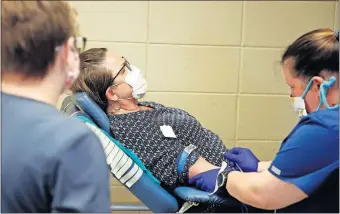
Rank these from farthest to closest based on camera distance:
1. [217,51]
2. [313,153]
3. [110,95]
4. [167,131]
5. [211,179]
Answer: [217,51]
[110,95]
[167,131]
[211,179]
[313,153]

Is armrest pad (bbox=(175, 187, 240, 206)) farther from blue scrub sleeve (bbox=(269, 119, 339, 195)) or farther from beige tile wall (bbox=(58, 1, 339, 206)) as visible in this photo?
beige tile wall (bbox=(58, 1, 339, 206))

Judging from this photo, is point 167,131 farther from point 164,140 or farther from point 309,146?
point 309,146

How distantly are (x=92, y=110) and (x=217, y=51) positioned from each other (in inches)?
41.4

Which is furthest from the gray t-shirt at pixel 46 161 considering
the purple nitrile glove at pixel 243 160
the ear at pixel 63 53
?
the purple nitrile glove at pixel 243 160

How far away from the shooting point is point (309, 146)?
1.27 meters

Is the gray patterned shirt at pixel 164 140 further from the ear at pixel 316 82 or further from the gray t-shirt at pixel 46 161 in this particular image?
the gray t-shirt at pixel 46 161

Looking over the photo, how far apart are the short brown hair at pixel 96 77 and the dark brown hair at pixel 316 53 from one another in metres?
1.02

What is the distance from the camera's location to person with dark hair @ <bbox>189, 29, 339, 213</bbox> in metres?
1.27

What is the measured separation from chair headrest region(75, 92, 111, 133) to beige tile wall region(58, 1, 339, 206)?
74cm

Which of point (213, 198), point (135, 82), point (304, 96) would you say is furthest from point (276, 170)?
point (135, 82)

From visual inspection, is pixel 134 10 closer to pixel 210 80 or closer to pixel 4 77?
pixel 210 80

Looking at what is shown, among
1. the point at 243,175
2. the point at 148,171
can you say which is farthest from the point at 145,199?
the point at 243,175

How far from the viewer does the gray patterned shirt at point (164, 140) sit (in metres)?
1.98

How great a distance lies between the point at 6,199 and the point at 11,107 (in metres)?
0.18
